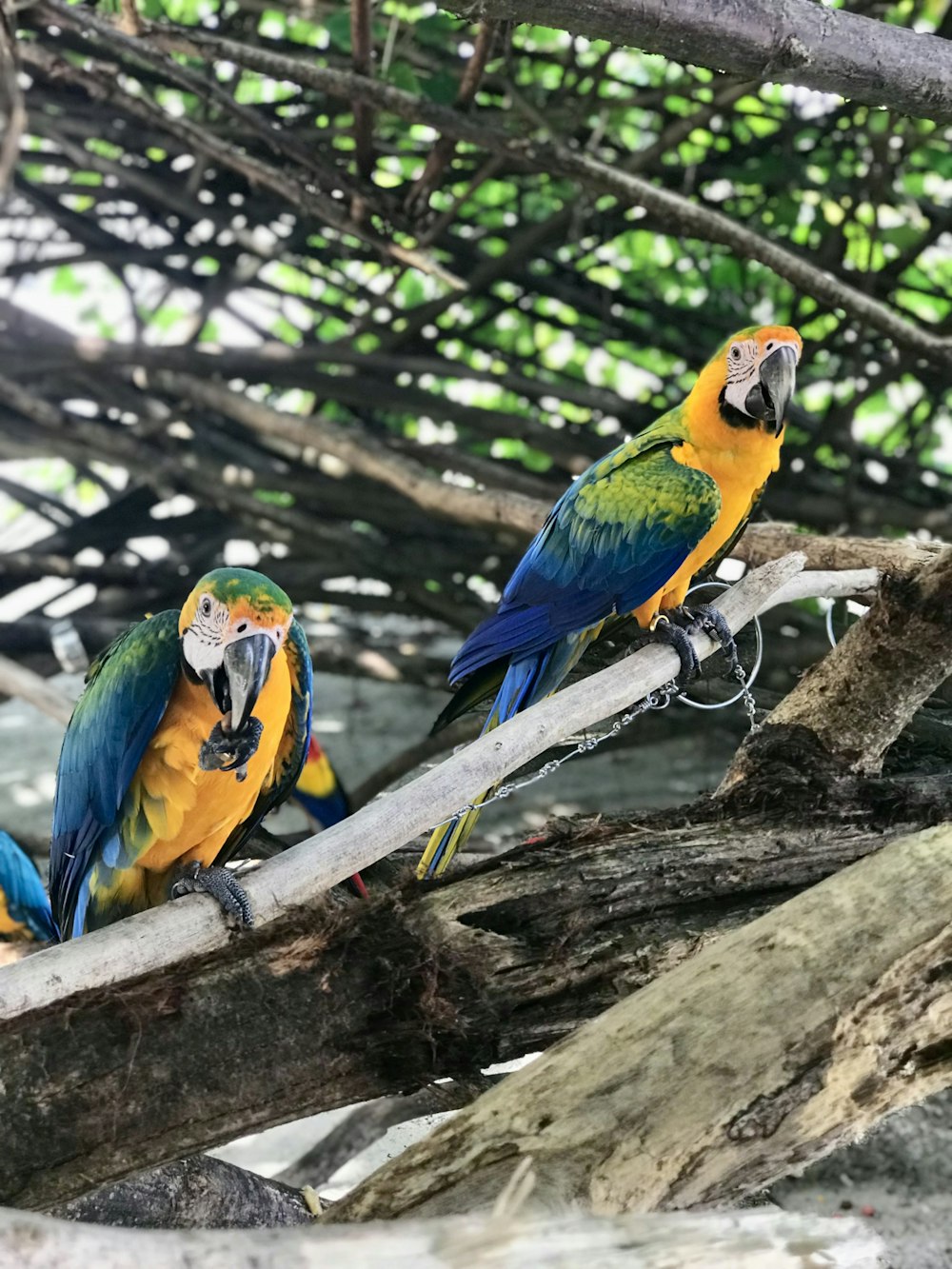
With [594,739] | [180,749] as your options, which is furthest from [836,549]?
[180,749]

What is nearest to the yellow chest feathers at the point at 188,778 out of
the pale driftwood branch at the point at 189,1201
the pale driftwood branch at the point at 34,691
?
the pale driftwood branch at the point at 189,1201

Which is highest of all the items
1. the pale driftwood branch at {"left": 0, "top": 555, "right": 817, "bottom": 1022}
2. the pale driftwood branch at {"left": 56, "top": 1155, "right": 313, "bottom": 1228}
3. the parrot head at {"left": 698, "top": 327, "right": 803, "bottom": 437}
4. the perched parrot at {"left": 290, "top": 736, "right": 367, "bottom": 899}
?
the parrot head at {"left": 698, "top": 327, "right": 803, "bottom": 437}

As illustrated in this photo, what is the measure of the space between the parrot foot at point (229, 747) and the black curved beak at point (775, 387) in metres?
1.18

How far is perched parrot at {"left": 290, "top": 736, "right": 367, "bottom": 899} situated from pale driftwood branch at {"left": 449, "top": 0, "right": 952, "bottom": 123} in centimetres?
242

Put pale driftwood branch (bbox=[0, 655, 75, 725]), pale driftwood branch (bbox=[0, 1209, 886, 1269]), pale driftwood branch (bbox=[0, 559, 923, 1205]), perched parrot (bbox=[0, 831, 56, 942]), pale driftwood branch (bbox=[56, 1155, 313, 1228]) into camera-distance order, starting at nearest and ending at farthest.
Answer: pale driftwood branch (bbox=[0, 1209, 886, 1269])
pale driftwood branch (bbox=[0, 559, 923, 1205])
pale driftwood branch (bbox=[56, 1155, 313, 1228])
perched parrot (bbox=[0, 831, 56, 942])
pale driftwood branch (bbox=[0, 655, 75, 725])

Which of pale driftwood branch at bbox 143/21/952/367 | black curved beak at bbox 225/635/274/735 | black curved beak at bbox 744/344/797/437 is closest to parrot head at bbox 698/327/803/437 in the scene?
black curved beak at bbox 744/344/797/437

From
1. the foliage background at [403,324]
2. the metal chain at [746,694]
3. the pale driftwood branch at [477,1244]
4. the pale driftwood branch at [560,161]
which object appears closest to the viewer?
the pale driftwood branch at [477,1244]

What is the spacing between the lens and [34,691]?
365cm

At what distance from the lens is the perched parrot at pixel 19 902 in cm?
303

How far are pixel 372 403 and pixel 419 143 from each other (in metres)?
1.12

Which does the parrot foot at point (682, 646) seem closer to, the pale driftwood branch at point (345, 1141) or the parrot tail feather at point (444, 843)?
the parrot tail feather at point (444, 843)

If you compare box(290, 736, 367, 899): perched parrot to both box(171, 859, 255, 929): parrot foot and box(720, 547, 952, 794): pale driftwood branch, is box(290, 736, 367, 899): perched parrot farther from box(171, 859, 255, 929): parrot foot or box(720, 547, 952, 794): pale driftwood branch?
box(720, 547, 952, 794): pale driftwood branch

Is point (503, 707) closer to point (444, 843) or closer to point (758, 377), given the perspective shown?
point (444, 843)

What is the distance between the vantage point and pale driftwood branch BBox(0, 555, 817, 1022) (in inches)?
62.9
